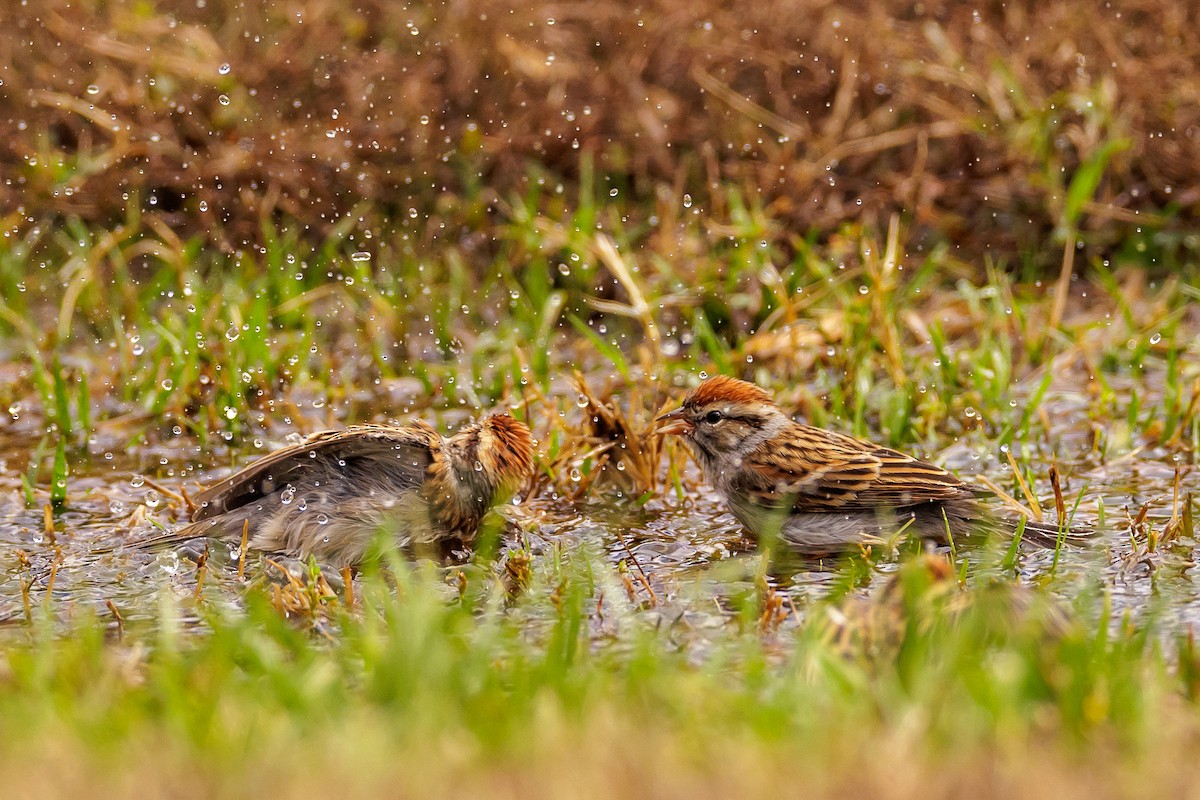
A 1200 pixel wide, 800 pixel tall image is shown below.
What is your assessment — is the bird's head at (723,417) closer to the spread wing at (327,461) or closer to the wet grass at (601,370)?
the wet grass at (601,370)

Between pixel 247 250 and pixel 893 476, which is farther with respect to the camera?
pixel 247 250

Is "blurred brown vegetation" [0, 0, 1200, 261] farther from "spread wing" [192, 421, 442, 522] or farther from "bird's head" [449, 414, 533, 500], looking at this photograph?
"spread wing" [192, 421, 442, 522]

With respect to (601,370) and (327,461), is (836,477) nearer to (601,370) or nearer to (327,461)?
(327,461)

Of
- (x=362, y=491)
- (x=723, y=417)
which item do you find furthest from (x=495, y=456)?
(x=723, y=417)

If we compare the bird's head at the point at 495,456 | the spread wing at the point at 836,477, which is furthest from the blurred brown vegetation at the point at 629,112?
the bird's head at the point at 495,456

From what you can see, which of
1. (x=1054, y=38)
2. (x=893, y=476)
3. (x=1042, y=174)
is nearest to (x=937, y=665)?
(x=893, y=476)

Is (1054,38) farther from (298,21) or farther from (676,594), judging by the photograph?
(676,594)

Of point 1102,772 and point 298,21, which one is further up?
point 298,21
